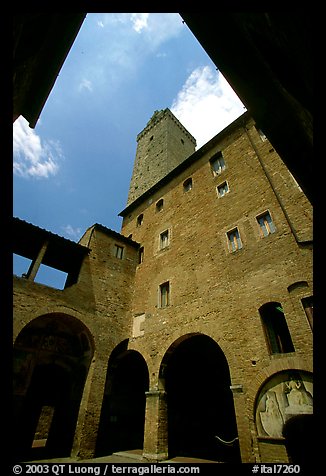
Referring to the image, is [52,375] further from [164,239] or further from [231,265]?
[231,265]

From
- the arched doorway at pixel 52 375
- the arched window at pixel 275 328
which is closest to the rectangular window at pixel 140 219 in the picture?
the arched doorway at pixel 52 375

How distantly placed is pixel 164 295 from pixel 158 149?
18523mm

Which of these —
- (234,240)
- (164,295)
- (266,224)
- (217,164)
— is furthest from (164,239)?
(266,224)

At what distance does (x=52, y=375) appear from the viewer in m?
12.1

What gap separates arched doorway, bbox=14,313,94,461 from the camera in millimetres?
10280

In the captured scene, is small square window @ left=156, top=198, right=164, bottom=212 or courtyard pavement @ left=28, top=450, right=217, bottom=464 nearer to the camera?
courtyard pavement @ left=28, top=450, right=217, bottom=464

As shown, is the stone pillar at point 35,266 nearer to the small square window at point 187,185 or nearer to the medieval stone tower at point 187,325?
the medieval stone tower at point 187,325

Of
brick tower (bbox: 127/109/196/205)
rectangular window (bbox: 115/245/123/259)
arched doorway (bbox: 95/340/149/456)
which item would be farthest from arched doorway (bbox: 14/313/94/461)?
brick tower (bbox: 127/109/196/205)

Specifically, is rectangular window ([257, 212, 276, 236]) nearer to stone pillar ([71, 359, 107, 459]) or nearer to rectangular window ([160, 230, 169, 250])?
rectangular window ([160, 230, 169, 250])

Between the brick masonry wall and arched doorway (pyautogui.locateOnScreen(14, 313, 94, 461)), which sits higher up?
the brick masonry wall

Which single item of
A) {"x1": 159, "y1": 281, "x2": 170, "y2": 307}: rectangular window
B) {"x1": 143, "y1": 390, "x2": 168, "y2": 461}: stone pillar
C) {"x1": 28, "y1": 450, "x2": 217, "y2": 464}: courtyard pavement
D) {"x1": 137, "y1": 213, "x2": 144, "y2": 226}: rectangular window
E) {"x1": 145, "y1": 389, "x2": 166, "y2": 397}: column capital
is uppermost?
{"x1": 137, "y1": 213, "x2": 144, "y2": 226}: rectangular window

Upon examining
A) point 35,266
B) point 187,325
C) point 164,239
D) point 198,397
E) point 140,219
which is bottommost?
point 198,397

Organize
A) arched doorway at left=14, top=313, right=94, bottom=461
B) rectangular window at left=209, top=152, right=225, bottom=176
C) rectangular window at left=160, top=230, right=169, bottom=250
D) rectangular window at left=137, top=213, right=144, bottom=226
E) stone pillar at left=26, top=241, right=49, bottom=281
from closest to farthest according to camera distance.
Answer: arched doorway at left=14, top=313, right=94, bottom=461 < stone pillar at left=26, top=241, right=49, bottom=281 < rectangular window at left=209, top=152, right=225, bottom=176 < rectangular window at left=160, top=230, right=169, bottom=250 < rectangular window at left=137, top=213, right=144, bottom=226

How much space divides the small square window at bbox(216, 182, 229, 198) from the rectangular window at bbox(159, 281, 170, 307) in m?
5.61
